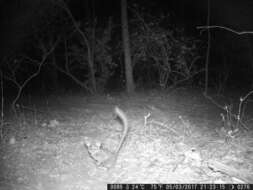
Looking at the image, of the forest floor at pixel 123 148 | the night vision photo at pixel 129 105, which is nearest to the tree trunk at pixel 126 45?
the night vision photo at pixel 129 105

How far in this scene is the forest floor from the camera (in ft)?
14.5

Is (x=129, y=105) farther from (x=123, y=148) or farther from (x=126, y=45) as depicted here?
(x=123, y=148)

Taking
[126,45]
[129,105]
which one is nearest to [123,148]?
[129,105]

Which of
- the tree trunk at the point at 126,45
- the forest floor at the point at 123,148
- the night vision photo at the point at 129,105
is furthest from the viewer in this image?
the tree trunk at the point at 126,45

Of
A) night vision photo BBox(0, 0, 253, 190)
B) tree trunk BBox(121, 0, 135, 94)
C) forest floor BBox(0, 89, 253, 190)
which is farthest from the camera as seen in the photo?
tree trunk BBox(121, 0, 135, 94)

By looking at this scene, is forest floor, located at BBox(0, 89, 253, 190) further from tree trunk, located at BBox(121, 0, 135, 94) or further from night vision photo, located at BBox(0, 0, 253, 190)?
tree trunk, located at BBox(121, 0, 135, 94)

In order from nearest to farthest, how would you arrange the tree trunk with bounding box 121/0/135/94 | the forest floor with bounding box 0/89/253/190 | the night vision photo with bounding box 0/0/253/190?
the forest floor with bounding box 0/89/253/190, the night vision photo with bounding box 0/0/253/190, the tree trunk with bounding box 121/0/135/94

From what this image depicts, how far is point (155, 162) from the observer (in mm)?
4914

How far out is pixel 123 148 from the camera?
5605 mm

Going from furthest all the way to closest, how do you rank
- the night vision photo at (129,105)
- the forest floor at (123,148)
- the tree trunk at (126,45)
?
the tree trunk at (126,45) → the night vision photo at (129,105) → the forest floor at (123,148)

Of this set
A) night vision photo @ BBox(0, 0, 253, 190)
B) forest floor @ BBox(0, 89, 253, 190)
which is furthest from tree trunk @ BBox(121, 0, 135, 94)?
Result: forest floor @ BBox(0, 89, 253, 190)

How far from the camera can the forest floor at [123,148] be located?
4410 mm

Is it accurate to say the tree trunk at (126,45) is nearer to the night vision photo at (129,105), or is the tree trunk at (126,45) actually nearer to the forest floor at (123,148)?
the night vision photo at (129,105)

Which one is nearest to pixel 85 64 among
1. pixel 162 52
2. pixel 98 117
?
pixel 162 52
